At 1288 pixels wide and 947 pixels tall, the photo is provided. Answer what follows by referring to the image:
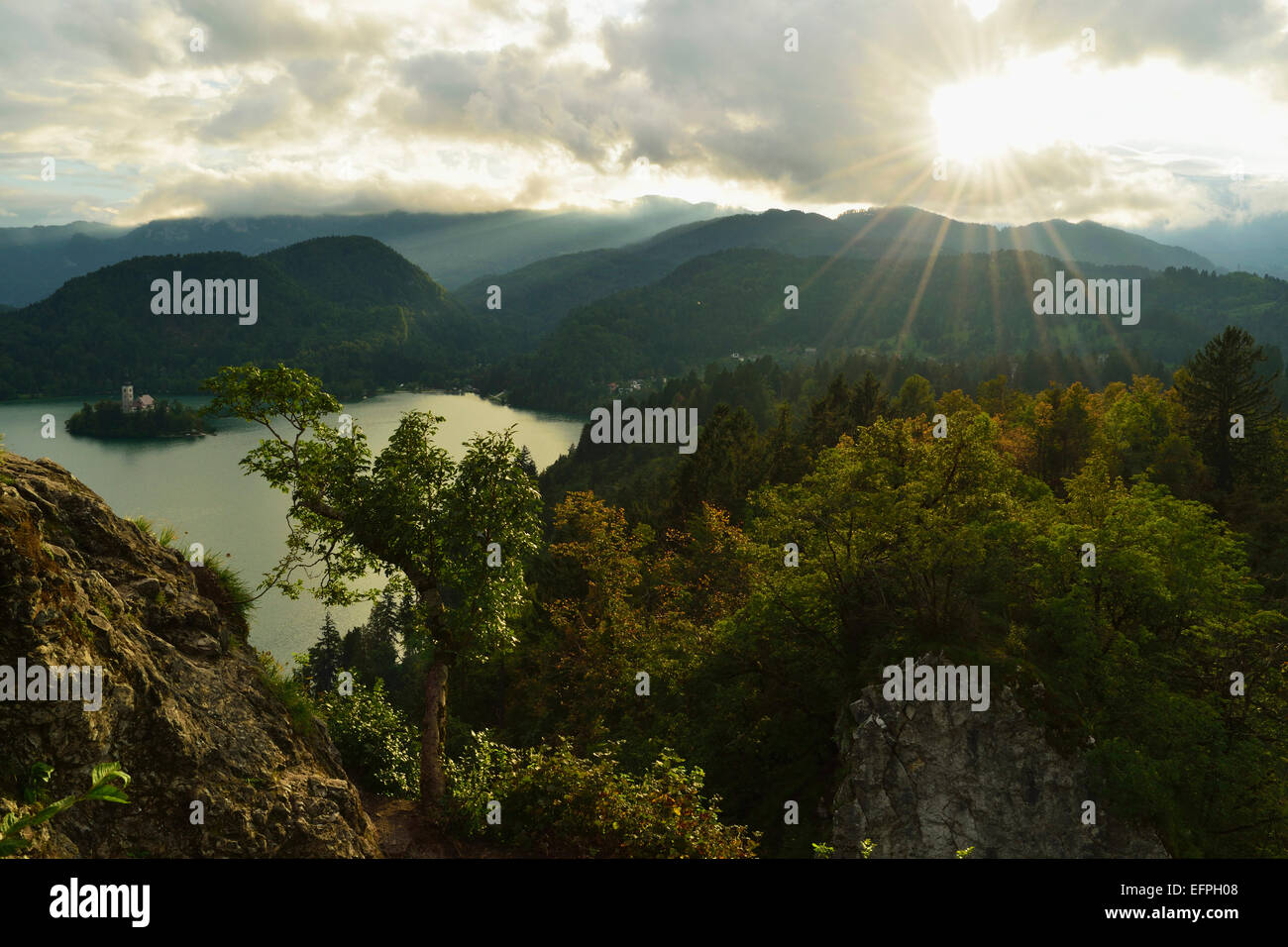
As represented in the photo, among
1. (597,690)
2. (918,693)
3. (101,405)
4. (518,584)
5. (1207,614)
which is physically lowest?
(597,690)

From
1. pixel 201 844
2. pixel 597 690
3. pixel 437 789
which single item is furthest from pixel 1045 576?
pixel 201 844

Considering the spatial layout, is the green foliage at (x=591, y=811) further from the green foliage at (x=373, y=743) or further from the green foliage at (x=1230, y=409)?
the green foliage at (x=1230, y=409)

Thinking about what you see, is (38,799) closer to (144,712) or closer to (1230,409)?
(144,712)

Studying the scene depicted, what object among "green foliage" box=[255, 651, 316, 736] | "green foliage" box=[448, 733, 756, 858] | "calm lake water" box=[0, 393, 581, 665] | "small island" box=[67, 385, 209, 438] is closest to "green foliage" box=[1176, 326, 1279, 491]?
"green foliage" box=[448, 733, 756, 858]

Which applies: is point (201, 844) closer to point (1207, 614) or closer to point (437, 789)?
point (437, 789)

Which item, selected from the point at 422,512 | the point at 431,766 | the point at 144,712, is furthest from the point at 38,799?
the point at 431,766

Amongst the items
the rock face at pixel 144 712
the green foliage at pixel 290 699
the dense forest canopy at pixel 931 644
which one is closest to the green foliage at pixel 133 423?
the dense forest canopy at pixel 931 644

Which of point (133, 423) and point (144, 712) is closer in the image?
point (144, 712)
